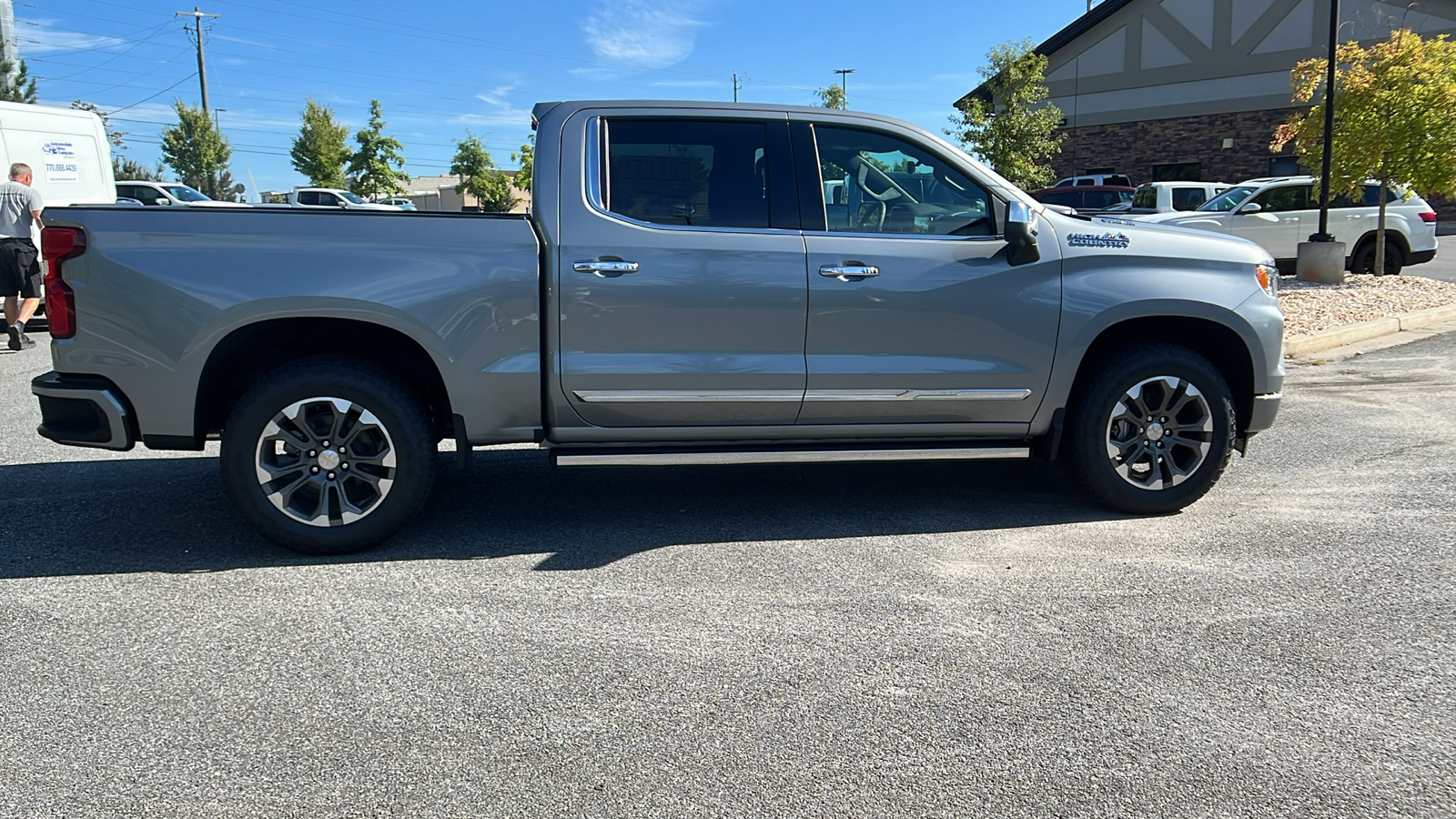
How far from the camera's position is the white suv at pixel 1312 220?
1633 centimetres

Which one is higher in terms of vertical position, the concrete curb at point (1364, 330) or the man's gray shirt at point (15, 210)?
the man's gray shirt at point (15, 210)

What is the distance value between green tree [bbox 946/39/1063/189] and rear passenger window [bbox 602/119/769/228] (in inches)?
1090

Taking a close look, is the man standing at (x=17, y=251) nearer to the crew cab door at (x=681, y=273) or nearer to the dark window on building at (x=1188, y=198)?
the crew cab door at (x=681, y=273)

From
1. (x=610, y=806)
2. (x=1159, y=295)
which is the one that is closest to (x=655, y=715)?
(x=610, y=806)

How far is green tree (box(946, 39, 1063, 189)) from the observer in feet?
102

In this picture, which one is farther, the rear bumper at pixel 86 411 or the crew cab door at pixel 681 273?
the crew cab door at pixel 681 273

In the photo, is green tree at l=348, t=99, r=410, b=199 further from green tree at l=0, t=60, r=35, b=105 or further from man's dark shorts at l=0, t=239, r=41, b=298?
man's dark shorts at l=0, t=239, r=41, b=298

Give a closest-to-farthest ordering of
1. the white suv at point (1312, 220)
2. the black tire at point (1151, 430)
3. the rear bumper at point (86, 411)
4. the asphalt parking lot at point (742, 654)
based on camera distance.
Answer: the asphalt parking lot at point (742, 654)
the rear bumper at point (86, 411)
the black tire at point (1151, 430)
the white suv at point (1312, 220)

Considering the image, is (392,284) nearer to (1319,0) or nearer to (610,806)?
(610,806)

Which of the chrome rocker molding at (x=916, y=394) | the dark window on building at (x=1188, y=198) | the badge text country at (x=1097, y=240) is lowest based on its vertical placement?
the chrome rocker molding at (x=916, y=394)

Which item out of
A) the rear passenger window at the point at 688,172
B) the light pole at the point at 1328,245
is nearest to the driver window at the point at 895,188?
the rear passenger window at the point at 688,172

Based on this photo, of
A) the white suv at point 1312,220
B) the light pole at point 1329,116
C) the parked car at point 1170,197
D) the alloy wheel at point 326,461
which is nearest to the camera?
the alloy wheel at point 326,461

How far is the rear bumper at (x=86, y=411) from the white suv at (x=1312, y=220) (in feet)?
49.3

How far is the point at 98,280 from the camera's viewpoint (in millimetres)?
4355
